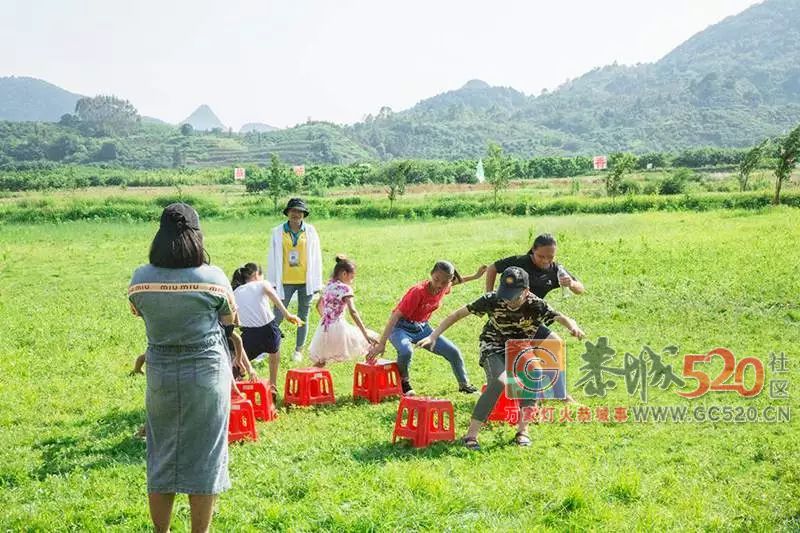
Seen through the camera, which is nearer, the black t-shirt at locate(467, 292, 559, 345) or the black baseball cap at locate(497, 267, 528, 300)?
the black baseball cap at locate(497, 267, 528, 300)

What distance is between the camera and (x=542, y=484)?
543cm

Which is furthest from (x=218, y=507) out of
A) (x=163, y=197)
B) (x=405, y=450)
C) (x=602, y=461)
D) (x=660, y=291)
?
(x=163, y=197)

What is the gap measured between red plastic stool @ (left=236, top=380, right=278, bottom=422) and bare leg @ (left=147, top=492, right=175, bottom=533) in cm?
279

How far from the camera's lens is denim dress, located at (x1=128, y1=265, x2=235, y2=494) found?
4.05 meters

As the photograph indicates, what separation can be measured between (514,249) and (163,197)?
28965 millimetres

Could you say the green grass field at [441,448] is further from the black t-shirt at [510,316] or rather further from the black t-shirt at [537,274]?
the black t-shirt at [537,274]

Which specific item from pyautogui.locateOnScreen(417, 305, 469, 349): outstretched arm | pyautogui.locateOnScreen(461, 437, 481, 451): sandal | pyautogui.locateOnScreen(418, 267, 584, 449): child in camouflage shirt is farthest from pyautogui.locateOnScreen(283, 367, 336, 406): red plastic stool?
pyautogui.locateOnScreen(461, 437, 481, 451): sandal

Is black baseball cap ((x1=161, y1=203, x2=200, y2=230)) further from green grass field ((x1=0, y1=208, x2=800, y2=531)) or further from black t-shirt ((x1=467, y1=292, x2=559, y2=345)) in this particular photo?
black t-shirt ((x1=467, y1=292, x2=559, y2=345))

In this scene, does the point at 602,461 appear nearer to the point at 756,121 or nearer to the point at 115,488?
the point at 115,488

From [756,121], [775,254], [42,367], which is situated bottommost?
[42,367]

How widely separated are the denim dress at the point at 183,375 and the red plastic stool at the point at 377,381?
3.86 metres

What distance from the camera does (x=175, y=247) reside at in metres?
4.03

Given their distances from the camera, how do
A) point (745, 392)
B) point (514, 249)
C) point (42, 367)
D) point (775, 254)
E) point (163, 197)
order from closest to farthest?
1. point (745, 392)
2. point (42, 367)
3. point (775, 254)
4. point (514, 249)
5. point (163, 197)

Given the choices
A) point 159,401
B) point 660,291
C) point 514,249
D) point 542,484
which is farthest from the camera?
point 514,249
